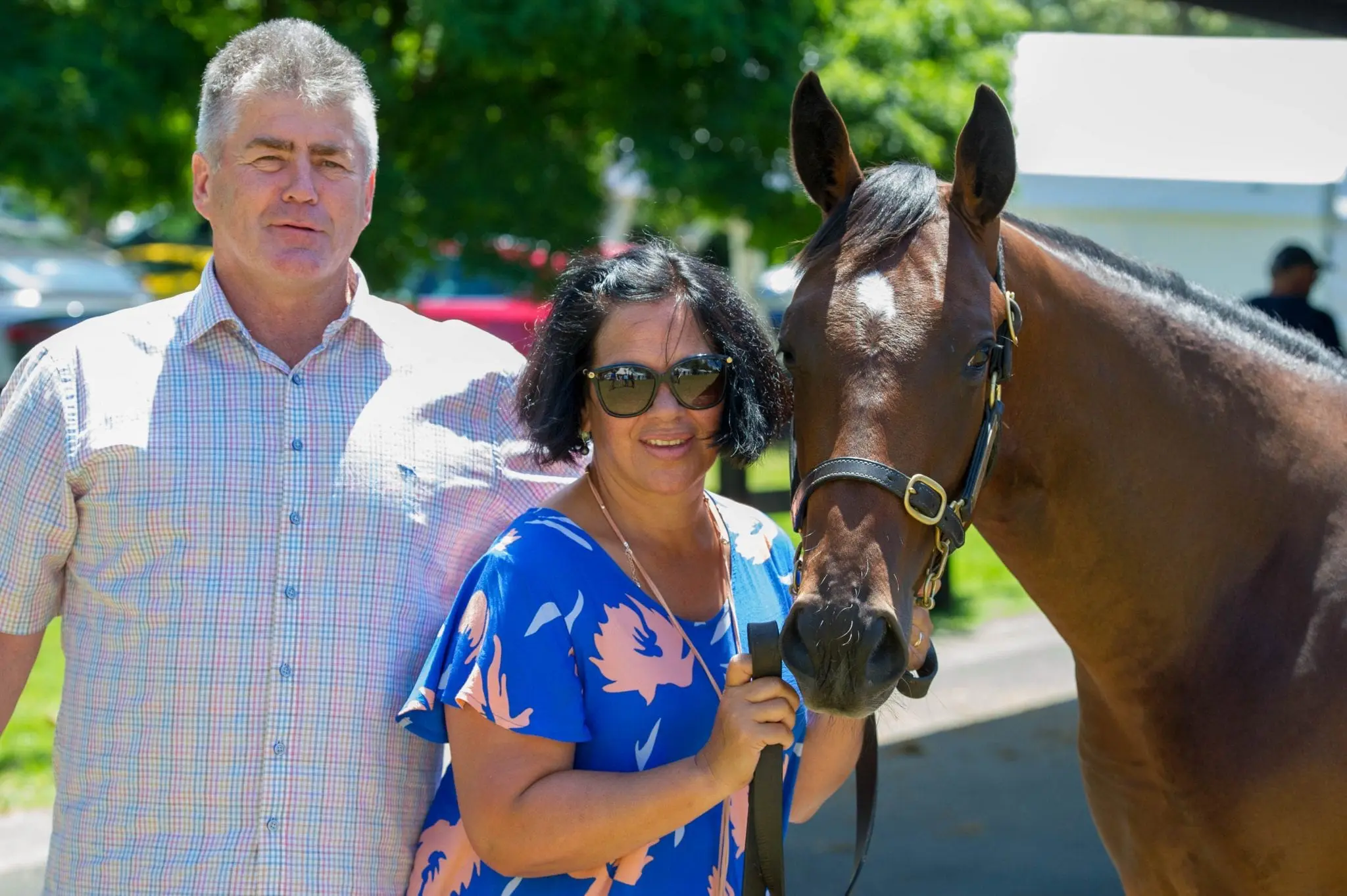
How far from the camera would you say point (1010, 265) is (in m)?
2.32

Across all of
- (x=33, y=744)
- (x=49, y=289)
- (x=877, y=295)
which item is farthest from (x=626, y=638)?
(x=49, y=289)

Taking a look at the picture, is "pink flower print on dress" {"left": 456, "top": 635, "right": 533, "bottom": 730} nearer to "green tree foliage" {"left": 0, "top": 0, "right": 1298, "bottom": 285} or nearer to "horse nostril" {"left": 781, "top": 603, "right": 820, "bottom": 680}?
"horse nostril" {"left": 781, "top": 603, "right": 820, "bottom": 680}

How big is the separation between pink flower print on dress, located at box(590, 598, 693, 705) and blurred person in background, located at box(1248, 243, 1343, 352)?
645 centimetres

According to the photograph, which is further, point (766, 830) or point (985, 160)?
point (985, 160)

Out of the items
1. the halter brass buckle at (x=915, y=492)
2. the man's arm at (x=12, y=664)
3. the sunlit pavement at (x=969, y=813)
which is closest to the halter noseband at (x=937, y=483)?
→ the halter brass buckle at (x=915, y=492)

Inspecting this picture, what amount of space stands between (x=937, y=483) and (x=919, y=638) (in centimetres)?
26

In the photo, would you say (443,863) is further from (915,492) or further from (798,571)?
(915,492)

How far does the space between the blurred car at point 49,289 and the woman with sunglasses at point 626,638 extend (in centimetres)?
854

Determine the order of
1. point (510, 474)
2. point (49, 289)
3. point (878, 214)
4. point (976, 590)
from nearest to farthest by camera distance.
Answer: point (878, 214)
point (510, 474)
point (976, 590)
point (49, 289)

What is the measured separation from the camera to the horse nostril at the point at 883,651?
1.87 metres

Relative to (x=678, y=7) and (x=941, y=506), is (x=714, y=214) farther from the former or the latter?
(x=941, y=506)

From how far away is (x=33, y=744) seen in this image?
5.60m

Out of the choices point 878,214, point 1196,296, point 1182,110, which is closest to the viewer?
point 878,214

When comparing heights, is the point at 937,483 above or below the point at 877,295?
below
